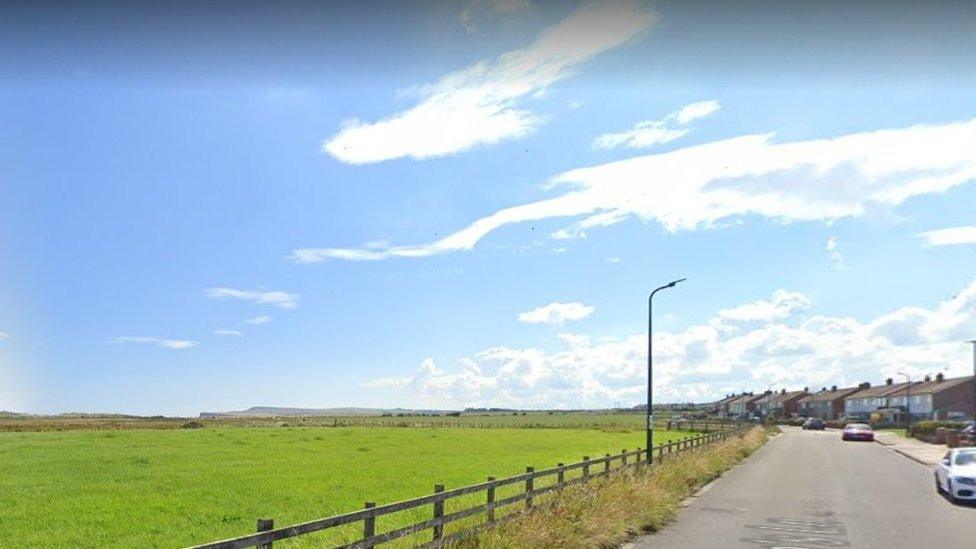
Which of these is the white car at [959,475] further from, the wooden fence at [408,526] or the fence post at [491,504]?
the fence post at [491,504]

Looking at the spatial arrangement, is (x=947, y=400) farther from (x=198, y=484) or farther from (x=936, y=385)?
(x=198, y=484)

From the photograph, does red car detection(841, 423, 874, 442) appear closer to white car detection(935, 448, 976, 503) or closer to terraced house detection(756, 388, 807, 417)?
white car detection(935, 448, 976, 503)

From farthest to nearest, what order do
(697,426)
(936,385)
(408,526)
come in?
(936,385) < (697,426) < (408,526)

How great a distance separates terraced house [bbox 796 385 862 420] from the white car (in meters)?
141

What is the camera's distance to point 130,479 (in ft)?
106

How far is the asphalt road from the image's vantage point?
44.5 ft

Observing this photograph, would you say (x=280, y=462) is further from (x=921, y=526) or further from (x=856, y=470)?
(x=921, y=526)

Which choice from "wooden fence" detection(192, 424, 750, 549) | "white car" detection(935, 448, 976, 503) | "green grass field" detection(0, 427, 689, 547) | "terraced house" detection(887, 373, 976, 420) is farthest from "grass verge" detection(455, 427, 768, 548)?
"terraced house" detection(887, 373, 976, 420)

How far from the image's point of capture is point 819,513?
17.4 meters

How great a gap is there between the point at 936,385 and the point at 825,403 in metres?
37.7

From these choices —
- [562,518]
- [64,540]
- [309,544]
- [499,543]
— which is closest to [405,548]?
[499,543]

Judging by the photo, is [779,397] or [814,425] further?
[779,397]

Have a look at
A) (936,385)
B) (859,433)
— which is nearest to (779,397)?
(936,385)

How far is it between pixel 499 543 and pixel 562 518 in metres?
2.72
